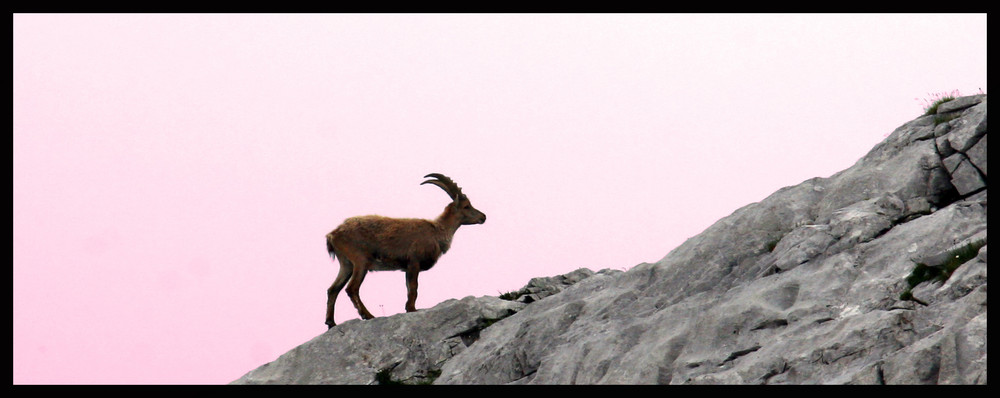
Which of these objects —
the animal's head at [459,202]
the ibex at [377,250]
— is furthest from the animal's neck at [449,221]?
the ibex at [377,250]

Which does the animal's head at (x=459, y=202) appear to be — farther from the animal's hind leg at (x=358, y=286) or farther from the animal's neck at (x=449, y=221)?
the animal's hind leg at (x=358, y=286)

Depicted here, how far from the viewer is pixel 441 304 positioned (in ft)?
71.8

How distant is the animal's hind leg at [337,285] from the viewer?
2180 centimetres

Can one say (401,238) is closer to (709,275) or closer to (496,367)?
(496,367)

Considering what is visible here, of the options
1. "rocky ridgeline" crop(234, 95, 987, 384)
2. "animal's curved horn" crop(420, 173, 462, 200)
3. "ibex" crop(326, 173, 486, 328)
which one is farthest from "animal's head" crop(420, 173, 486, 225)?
"rocky ridgeline" crop(234, 95, 987, 384)

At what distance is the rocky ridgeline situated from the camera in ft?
42.5

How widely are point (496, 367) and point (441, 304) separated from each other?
3.90m

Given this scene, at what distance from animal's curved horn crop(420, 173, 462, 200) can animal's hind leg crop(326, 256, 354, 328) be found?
2.85 m

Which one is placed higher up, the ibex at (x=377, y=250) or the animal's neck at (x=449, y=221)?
the animal's neck at (x=449, y=221)

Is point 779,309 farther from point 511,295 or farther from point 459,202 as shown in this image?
point 459,202

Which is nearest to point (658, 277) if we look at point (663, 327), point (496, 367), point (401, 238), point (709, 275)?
point (709, 275)

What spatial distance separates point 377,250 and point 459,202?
2.94m

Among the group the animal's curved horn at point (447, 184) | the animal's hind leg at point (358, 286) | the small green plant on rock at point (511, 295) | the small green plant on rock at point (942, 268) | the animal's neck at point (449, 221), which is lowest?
the small green plant on rock at point (942, 268)

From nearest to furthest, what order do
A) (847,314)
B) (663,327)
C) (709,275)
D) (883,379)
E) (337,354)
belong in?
1. (883,379)
2. (847,314)
3. (663,327)
4. (709,275)
5. (337,354)
